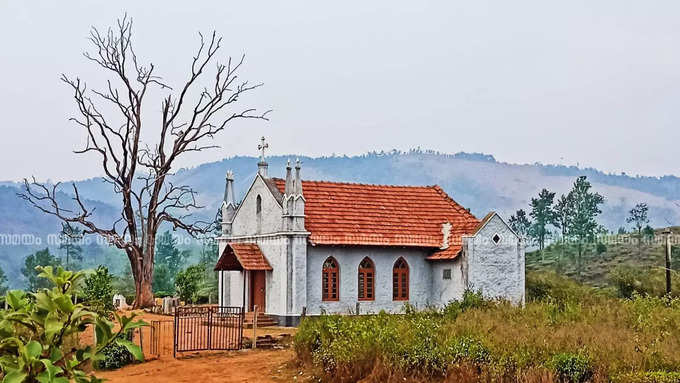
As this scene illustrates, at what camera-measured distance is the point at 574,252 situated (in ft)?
201

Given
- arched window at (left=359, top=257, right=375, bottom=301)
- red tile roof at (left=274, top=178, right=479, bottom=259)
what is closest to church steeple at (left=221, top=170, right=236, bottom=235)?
red tile roof at (left=274, top=178, right=479, bottom=259)

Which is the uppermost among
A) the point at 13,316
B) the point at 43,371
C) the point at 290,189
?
the point at 290,189

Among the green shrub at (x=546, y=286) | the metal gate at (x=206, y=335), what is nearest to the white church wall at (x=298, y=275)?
the metal gate at (x=206, y=335)

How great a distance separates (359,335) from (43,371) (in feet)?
36.0

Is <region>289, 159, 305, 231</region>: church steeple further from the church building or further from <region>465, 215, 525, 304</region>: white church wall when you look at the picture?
<region>465, 215, 525, 304</region>: white church wall

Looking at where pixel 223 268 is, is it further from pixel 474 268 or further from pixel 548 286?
pixel 548 286

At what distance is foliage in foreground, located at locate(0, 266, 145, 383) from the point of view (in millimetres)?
4352

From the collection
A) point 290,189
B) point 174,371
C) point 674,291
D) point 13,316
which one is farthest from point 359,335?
point 674,291

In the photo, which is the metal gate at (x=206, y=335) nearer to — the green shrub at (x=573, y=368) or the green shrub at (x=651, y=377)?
the green shrub at (x=573, y=368)

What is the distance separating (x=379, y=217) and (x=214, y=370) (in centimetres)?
1311

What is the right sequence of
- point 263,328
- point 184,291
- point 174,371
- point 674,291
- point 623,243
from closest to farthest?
point 174,371, point 263,328, point 674,291, point 184,291, point 623,243

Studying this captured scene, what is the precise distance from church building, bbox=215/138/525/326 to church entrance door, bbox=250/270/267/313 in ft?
0.12

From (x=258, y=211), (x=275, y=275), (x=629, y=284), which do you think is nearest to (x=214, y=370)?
(x=275, y=275)

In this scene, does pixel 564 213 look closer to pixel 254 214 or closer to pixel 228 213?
pixel 228 213
